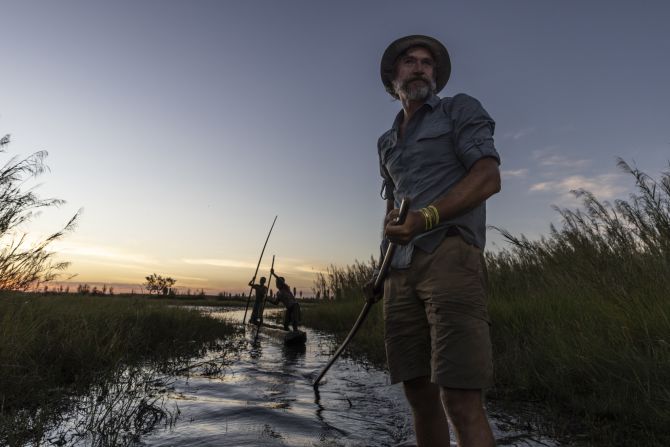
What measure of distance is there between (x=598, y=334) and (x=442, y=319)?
360 cm

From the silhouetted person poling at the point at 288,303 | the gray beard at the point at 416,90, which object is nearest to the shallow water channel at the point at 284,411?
the gray beard at the point at 416,90

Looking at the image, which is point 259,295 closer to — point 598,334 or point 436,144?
point 598,334

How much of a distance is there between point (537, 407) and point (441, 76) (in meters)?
3.49

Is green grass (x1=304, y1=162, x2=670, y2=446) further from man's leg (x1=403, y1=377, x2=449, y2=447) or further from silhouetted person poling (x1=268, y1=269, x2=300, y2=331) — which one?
silhouetted person poling (x1=268, y1=269, x2=300, y2=331)

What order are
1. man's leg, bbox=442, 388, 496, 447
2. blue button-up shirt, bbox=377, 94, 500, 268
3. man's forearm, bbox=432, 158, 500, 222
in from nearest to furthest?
man's leg, bbox=442, 388, 496, 447 < man's forearm, bbox=432, 158, 500, 222 < blue button-up shirt, bbox=377, 94, 500, 268

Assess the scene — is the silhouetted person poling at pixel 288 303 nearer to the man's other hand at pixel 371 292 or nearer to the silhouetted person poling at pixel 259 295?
the silhouetted person poling at pixel 259 295

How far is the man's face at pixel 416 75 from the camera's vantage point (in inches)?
104

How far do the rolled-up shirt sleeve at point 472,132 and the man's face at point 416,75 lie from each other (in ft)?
1.23

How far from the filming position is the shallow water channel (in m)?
3.50

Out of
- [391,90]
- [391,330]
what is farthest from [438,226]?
[391,90]

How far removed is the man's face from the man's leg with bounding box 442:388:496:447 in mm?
1672

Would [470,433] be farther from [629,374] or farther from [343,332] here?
[343,332]

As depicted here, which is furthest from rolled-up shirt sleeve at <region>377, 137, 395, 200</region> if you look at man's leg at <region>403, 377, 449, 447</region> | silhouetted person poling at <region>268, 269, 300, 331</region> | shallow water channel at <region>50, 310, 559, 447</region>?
silhouetted person poling at <region>268, 269, 300, 331</region>

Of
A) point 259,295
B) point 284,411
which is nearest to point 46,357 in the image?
point 284,411
